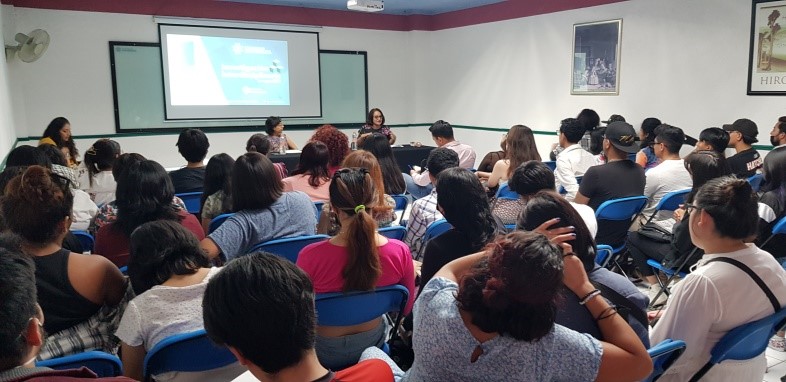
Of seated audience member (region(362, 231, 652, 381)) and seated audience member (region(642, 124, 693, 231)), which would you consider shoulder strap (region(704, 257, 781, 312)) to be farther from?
seated audience member (region(642, 124, 693, 231))

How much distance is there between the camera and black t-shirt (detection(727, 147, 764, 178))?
4.75 m

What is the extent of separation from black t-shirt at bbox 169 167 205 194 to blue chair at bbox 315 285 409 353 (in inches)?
99.8

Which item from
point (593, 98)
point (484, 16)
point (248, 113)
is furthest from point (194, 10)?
point (593, 98)

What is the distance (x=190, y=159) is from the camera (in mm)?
4273

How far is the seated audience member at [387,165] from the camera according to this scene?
4.32m

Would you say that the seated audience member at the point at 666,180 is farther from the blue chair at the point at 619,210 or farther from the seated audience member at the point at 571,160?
the seated audience member at the point at 571,160

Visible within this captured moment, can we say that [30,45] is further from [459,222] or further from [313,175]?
[459,222]

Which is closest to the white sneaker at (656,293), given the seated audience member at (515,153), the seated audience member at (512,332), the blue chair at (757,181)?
the blue chair at (757,181)

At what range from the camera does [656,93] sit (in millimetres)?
6719

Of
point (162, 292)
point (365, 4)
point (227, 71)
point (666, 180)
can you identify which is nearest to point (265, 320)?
point (162, 292)

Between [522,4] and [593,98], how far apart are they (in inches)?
73.7

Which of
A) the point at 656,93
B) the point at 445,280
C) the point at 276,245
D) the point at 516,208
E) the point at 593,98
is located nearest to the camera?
the point at 445,280

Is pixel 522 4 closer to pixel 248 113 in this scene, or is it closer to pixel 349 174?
pixel 248 113

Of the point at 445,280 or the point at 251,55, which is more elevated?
the point at 251,55
